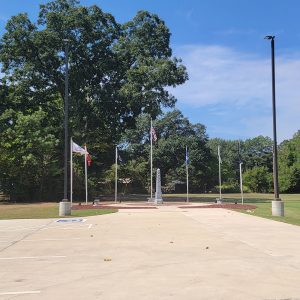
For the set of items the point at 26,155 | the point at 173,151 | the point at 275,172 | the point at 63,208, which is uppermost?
the point at 173,151

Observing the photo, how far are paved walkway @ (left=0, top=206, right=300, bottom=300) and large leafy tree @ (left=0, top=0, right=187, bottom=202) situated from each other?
32.1 meters

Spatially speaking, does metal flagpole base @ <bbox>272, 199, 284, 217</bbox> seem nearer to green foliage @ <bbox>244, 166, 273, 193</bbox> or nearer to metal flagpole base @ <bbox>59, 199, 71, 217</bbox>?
metal flagpole base @ <bbox>59, 199, 71, 217</bbox>

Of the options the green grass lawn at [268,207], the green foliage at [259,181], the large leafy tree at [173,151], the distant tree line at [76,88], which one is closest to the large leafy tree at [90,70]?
the distant tree line at [76,88]

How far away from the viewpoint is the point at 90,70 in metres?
50.2

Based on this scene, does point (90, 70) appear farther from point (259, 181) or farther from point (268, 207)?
point (259, 181)

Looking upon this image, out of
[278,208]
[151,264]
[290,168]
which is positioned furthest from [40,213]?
[290,168]

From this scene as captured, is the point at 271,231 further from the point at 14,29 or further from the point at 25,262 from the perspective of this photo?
the point at 14,29

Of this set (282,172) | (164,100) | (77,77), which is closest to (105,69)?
(77,77)

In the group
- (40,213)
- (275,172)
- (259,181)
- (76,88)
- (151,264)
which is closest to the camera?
(151,264)

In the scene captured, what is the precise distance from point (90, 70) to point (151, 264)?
1652 inches

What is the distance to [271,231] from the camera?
1673 centimetres

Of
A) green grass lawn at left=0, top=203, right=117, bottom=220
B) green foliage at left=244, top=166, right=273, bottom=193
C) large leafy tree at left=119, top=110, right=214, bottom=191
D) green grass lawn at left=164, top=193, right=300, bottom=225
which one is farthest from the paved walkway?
green foliage at left=244, top=166, right=273, bottom=193

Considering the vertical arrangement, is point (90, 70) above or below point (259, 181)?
above

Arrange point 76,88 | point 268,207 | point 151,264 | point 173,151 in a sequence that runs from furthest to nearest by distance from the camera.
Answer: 1. point 173,151
2. point 76,88
3. point 268,207
4. point 151,264
